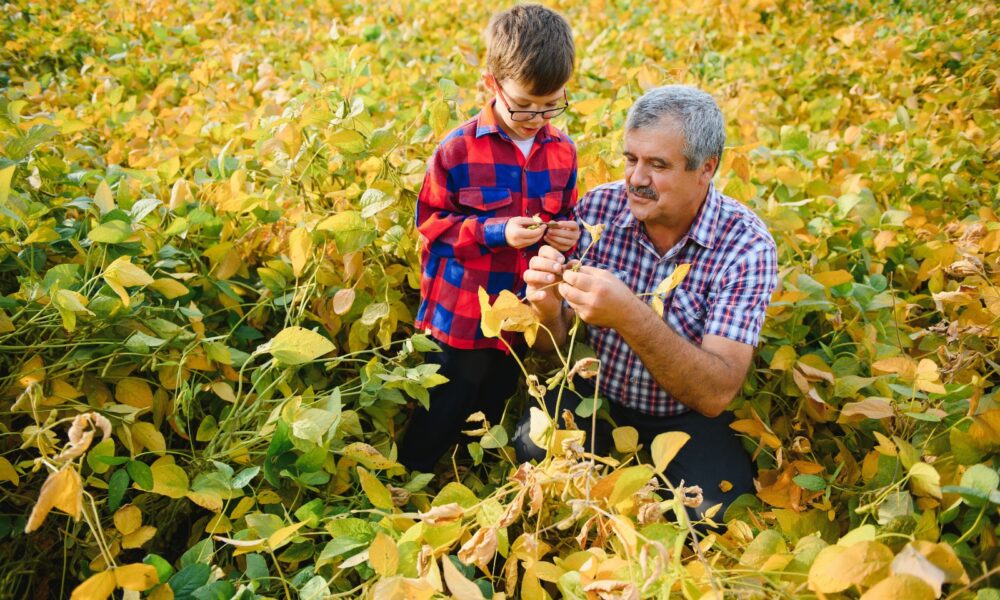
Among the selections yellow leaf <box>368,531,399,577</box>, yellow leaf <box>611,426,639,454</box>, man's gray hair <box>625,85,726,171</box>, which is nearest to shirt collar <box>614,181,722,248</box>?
man's gray hair <box>625,85,726,171</box>

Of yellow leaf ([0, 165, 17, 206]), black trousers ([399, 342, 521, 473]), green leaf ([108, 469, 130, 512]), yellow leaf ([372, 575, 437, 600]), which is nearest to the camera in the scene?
yellow leaf ([372, 575, 437, 600])

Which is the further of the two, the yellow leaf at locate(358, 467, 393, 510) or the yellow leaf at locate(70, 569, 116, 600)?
the yellow leaf at locate(358, 467, 393, 510)

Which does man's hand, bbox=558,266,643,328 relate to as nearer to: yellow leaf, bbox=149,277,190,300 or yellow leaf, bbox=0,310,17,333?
yellow leaf, bbox=149,277,190,300

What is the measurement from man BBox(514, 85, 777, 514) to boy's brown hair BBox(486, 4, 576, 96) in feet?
0.71

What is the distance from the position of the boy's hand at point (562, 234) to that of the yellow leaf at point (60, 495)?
911mm

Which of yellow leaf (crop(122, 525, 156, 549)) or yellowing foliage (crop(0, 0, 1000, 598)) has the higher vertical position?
yellowing foliage (crop(0, 0, 1000, 598))

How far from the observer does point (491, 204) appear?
1.41m

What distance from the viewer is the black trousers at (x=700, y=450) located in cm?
147

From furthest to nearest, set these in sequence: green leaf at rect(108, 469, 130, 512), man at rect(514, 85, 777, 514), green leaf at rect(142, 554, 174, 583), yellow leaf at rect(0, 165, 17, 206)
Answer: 1. man at rect(514, 85, 777, 514)
2. yellow leaf at rect(0, 165, 17, 206)
3. green leaf at rect(108, 469, 130, 512)
4. green leaf at rect(142, 554, 174, 583)

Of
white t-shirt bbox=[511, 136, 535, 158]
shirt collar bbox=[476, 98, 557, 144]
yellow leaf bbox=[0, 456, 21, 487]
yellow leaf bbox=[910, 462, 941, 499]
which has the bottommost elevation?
yellow leaf bbox=[0, 456, 21, 487]

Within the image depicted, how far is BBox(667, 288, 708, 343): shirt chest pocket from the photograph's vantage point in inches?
58.5

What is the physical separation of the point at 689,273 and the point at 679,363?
27 cm

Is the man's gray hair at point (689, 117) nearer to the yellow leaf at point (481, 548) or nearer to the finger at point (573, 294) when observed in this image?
the finger at point (573, 294)

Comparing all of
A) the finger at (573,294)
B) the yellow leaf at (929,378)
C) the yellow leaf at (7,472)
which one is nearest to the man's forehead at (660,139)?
the finger at (573,294)
